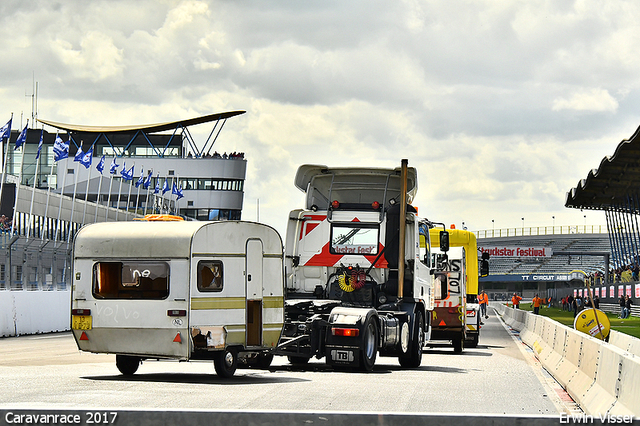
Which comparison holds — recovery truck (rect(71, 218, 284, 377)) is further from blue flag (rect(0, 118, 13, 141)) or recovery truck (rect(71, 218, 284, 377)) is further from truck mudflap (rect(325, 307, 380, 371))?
blue flag (rect(0, 118, 13, 141))

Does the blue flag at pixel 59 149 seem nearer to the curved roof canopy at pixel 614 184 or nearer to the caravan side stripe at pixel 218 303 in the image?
the curved roof canopy at pixel 614 184

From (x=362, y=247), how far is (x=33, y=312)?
1593 cm

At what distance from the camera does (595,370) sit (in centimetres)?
1183

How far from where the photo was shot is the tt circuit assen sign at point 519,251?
124188 millimetres

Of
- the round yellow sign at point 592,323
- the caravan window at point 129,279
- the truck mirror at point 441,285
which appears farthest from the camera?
the truck mirror at point 441,285

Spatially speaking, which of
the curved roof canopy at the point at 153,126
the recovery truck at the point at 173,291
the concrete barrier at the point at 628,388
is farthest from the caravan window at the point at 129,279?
the curved roof canopy at the point at 153,126

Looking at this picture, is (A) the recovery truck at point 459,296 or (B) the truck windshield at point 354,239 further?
(A) the recovery truck at point 459,296

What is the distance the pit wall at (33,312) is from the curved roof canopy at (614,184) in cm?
3150

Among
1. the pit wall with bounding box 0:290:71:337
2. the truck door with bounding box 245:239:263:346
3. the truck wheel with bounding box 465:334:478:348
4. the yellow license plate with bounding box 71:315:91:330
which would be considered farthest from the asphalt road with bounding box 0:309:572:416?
the pit wall with bounding box 0:290:71:337

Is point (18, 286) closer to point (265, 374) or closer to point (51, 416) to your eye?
point (265, 374)

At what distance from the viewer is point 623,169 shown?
6031 centimetres

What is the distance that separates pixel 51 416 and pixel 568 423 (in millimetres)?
3187

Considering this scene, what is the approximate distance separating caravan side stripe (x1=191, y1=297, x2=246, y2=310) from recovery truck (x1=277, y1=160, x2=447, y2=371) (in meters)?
2.95

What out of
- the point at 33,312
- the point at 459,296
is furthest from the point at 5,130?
the point at 459,296
